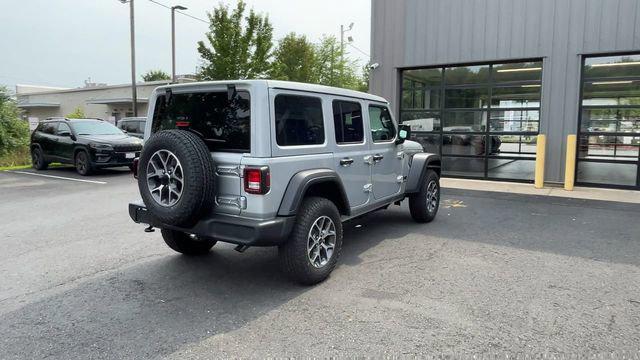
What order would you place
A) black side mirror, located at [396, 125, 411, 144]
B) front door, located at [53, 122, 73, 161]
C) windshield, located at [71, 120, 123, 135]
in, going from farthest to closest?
1. windshield, located at [71, 120, 123, 135]
2. front door, located at [53, 122, 73, 161]
3. black side mirror, located at [396, 125, 411, 144]

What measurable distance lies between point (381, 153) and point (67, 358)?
3.81m

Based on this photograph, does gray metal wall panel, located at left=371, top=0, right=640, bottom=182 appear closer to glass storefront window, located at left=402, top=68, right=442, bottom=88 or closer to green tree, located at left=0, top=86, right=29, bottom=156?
glass storefront window, located at left=402, top=68, right=442, bottom=88

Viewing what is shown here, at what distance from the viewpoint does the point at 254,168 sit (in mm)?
3752

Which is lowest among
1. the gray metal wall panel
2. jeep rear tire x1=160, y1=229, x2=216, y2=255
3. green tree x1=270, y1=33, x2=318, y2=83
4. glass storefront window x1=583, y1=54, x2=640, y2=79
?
jeep rear tire x1=160, y1=229, x2=216, y2=255

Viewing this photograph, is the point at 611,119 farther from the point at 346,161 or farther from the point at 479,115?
the point at 346,161

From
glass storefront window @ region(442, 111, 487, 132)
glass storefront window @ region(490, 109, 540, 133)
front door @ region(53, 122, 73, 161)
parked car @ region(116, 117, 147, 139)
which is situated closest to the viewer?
glass storefront window @ region(490, 109, 540, 133)

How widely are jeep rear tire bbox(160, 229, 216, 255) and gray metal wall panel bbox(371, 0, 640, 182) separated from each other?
8.62 metres

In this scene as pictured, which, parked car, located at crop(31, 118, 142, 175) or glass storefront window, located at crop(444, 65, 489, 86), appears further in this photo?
parked car, located at crop(31, 118, 142, 175)

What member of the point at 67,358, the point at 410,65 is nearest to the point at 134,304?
the point at 67,358

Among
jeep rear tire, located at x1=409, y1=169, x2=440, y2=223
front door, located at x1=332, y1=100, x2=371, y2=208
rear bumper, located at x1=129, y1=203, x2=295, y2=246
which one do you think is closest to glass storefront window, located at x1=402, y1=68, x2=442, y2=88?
jeep rear tire, located at x1=409, y1=169, x2=440, y2=223

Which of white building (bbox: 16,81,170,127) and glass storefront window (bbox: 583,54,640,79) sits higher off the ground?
A: white building (bbox: 16,81,170,127)

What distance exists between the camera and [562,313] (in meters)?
3.66

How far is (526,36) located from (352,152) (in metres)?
7.84

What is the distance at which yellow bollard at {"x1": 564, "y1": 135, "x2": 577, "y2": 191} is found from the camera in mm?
9914
